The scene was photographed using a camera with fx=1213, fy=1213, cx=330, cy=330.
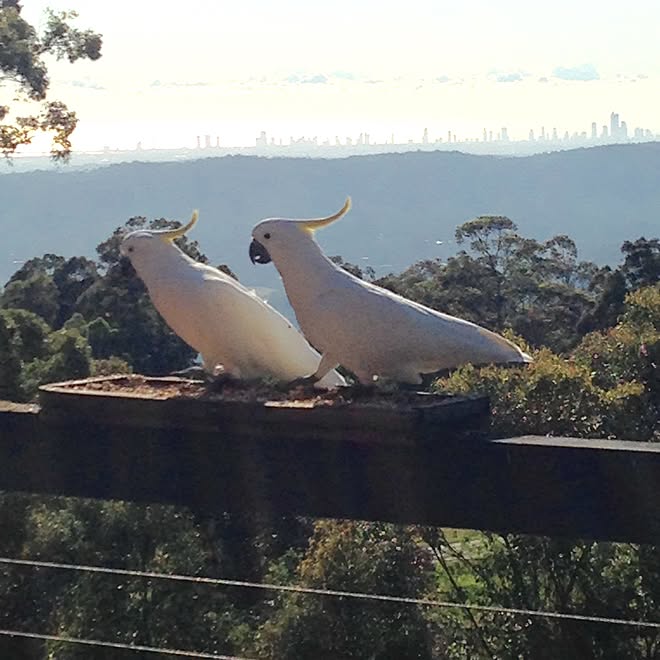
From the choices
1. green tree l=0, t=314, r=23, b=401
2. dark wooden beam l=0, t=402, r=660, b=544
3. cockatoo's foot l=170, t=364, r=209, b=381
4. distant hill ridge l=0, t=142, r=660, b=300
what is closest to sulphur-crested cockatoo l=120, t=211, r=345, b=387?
cockatoo's foot l=170, t=364, r=209, b=381

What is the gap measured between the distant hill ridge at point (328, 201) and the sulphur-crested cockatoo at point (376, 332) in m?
37.6

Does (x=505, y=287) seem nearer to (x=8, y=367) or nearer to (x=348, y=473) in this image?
(x=8, y=367)

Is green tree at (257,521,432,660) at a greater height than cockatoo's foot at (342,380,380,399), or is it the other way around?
cockatoo's foot at (342,380,380,399)

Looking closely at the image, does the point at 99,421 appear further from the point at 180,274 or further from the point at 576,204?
the point at 576,204

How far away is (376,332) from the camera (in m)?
2.16

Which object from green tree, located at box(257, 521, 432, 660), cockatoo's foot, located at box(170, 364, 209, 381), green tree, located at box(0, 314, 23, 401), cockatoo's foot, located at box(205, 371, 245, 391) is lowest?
green tree, located at box(257, 521, 432, 660)

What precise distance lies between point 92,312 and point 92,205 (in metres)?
44.8

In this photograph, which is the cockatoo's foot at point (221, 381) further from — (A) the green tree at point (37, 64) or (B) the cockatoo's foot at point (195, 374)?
(A) the green tree at point (37, 64)

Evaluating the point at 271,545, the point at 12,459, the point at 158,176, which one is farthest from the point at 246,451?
the point at 158,176

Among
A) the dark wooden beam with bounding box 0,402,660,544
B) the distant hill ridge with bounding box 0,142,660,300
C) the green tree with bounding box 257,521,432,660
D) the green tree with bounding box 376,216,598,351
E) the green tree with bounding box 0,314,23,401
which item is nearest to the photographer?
the dark wooden beam with bounding box 0,402,660,544

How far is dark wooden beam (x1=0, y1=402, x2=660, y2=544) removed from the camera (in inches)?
65.4

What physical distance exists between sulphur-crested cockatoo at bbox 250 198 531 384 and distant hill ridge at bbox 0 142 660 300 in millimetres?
37595

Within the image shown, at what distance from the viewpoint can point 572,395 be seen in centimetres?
538

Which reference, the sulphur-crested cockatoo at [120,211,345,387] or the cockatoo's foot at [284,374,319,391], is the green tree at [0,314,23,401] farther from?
the cockatoo's foot at [284,374,319,391]
